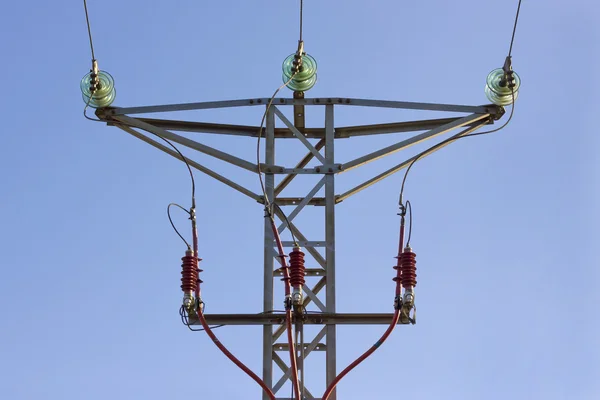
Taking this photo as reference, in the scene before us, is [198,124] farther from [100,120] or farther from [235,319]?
[235,319]

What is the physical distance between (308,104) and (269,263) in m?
1.81

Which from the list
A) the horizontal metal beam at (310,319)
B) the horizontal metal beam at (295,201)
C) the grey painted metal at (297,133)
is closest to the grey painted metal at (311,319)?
the horizontal metal beam at (310,319)

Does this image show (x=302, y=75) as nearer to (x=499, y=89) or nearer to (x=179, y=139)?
(x=179, y=139)

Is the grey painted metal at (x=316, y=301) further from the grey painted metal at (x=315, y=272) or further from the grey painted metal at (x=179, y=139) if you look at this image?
the grey painted metal at (x=179, y=139)

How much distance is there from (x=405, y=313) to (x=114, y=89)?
12.6 ft

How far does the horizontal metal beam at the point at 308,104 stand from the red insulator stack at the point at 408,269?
7.29 ft

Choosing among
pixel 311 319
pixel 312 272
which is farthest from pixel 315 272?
pixel 311 319

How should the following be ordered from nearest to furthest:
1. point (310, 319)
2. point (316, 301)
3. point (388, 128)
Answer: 1. point (310, 319)
2. point (316, 301)
3. point (388, 128)

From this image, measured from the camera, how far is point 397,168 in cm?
1295

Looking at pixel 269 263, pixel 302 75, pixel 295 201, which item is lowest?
pixel 269 263

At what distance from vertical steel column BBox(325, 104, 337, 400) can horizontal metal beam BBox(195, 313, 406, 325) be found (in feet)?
0.37

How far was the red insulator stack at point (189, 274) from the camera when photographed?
11398 mm

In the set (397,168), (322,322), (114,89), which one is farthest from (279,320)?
(114,89)

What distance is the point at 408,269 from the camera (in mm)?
11250
